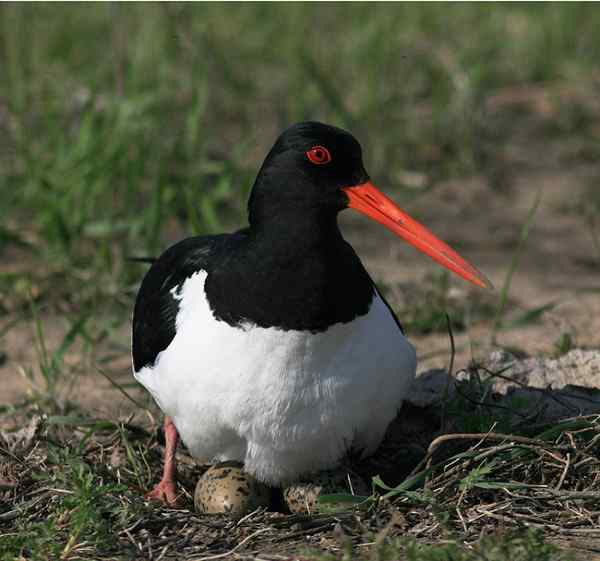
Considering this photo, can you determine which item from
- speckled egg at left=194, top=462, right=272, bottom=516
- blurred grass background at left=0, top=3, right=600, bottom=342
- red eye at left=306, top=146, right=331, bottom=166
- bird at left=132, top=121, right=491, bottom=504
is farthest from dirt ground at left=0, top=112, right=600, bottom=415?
red eye at left=306, top=146, right=331, bottom=166

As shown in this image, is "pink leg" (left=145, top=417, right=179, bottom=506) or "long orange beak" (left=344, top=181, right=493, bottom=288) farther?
"pink leg" (left=145, top=417, right=179, bottom=506)

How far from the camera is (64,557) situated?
10.4 ft

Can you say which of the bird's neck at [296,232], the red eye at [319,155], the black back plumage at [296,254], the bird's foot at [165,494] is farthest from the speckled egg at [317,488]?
the red eye at [319,155]

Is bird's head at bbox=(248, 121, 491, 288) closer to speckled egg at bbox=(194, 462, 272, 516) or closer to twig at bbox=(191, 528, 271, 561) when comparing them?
speckled egg at bbox=(194, 462, 272, 516)

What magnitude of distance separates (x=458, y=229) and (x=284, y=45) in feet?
7.17

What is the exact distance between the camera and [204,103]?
620cm

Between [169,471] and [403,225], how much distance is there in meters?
1.13

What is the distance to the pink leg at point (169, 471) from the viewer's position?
3787 millimetres

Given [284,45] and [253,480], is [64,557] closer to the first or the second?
[253,480]

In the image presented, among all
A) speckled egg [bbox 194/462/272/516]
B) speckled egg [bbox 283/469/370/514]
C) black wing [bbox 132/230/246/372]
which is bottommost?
speckled egg [bbox 283/469/370/514]

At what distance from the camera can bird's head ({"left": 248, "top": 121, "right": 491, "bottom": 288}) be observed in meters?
3.49

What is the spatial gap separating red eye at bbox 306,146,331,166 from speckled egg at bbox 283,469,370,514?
3.16ft

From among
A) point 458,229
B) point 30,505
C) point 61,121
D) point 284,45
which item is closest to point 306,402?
point 30,505

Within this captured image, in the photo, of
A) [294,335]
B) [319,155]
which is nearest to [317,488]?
[294,335]
